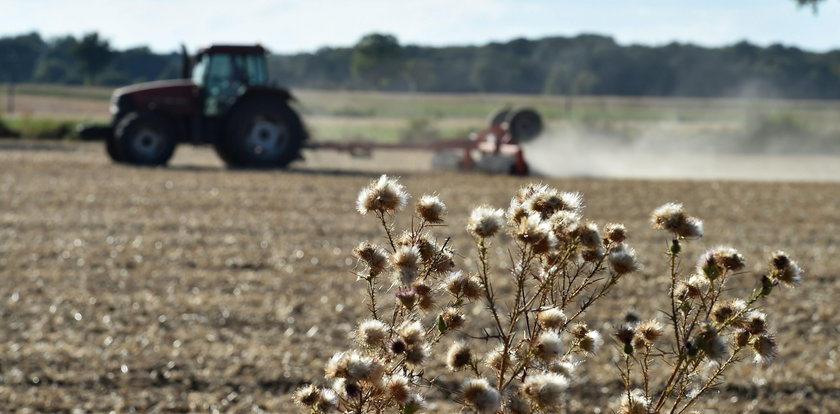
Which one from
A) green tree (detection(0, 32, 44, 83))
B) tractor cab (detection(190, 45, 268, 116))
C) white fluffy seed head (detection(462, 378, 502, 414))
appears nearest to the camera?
white fluffy seed head (detection(462, 378, 502, 414))

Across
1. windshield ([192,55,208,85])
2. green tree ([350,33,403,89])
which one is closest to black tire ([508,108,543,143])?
windshield ([192,55,208,85])

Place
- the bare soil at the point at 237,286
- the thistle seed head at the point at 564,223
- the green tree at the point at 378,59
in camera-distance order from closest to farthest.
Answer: the thistle seed head at the point at 564,223
the bare soil at the point at 237,286
the green tree at the point at 378,59

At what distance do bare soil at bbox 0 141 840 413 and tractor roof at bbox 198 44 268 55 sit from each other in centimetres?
248

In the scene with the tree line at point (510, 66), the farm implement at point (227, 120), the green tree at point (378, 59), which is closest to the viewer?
the farm implement at point (227, 120)

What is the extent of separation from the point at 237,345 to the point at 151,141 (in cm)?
1251

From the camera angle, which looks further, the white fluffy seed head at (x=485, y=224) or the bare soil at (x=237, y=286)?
the bare soil at (x=237, y=286)

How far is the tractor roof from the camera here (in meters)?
18.3

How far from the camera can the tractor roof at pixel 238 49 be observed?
18.3 meters

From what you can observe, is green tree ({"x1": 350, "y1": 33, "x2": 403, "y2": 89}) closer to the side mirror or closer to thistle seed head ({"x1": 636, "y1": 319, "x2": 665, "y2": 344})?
the side mirror

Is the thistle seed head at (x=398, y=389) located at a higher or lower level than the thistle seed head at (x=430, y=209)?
lower

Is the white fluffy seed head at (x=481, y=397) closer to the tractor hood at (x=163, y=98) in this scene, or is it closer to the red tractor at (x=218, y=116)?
the red tractor at (x=218, y=116)

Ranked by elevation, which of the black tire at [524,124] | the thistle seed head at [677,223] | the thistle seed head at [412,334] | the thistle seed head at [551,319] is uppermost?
the thistle seed head at [677,223]

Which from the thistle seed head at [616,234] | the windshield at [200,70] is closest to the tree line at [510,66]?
the windshield at [200,70]

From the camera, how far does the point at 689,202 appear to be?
15.6 m
